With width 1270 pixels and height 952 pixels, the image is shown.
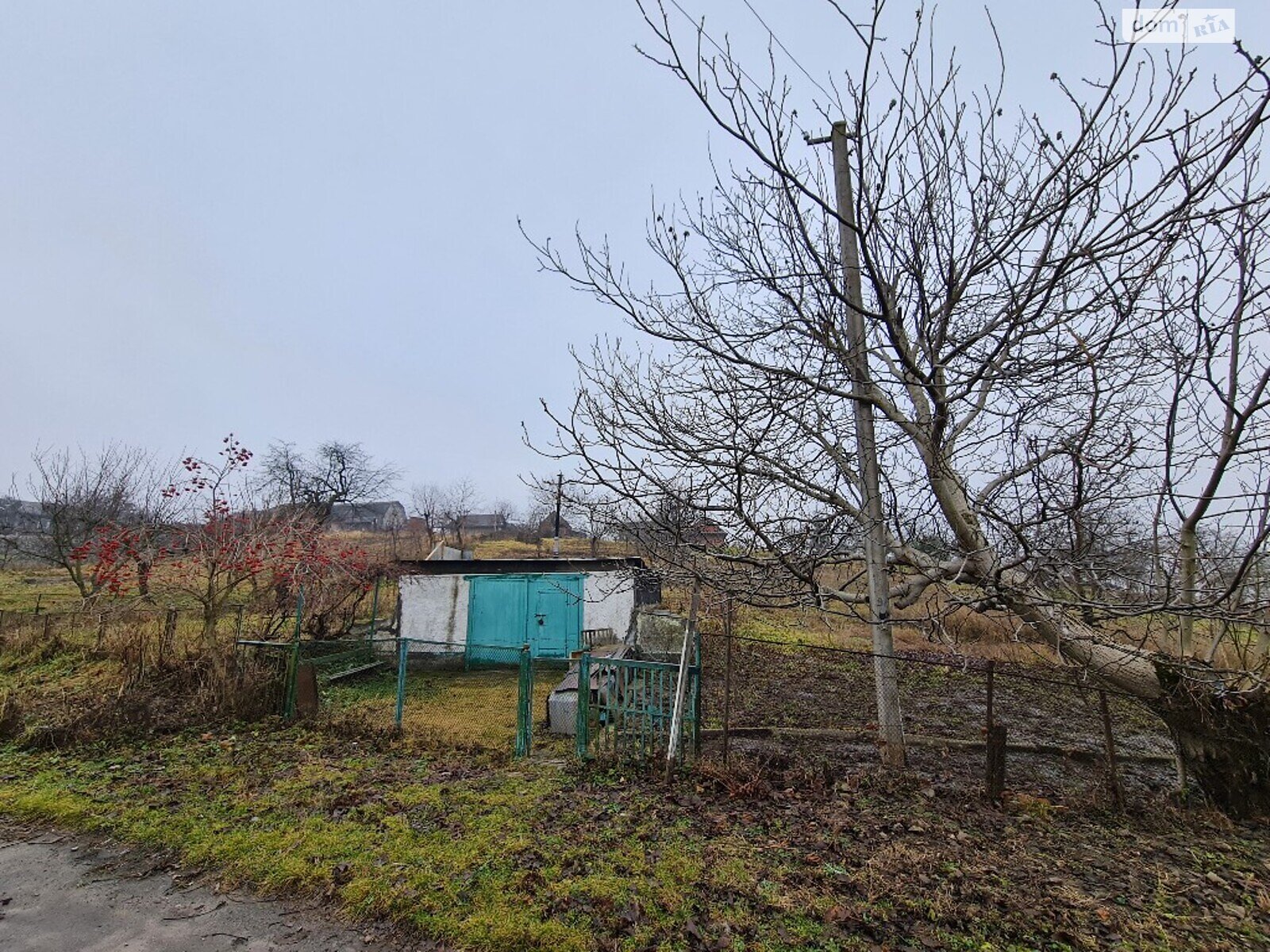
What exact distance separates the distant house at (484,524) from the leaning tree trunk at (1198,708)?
49247 millimetres

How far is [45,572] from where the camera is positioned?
27.2 m

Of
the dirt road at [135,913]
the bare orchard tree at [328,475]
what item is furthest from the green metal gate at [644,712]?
the bare orchard tree at [328,475]

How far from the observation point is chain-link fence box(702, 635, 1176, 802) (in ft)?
18.5

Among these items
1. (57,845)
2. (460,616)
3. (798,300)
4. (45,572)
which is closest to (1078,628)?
(798,300)

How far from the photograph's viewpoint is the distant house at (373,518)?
51.5 meters

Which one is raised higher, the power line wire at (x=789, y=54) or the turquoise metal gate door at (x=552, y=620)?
the power line wire at (x=789, y=54)

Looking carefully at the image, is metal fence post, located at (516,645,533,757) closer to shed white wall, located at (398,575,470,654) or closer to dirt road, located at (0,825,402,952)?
dirt road, located at (0,825,402,952)

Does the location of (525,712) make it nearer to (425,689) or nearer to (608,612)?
(425,689)

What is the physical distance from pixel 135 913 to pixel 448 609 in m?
11.0

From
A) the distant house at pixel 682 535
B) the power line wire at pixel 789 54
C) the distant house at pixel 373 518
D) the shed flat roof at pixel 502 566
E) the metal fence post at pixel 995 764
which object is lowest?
the metal fence post at pixel 995 764

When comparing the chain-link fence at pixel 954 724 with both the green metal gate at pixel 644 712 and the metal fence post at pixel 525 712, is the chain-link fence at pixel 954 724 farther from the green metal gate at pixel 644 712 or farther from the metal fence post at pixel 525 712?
the metal fence post at pixel 525 712

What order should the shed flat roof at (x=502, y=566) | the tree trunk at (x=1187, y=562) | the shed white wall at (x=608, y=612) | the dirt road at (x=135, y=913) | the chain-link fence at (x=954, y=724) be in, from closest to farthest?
1. the dirt road at (x=135, y=913)
2. the tree trunk at (x=1187, y=562)
3. the chain-link fence at (x=954, y=724)
4. the shed flat roof at (x=502, y=566)
5. the shed white wall at (x=608, y=612)

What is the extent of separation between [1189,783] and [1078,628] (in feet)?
5.99

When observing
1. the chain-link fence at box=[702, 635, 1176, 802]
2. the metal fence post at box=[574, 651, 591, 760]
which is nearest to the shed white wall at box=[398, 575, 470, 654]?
the chain-link fence at box=[702, 635, 1176, 802]
